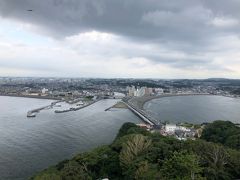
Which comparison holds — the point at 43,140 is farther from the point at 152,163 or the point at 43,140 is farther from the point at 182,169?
the point at 182,169

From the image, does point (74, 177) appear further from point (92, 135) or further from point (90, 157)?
point (92, 135)

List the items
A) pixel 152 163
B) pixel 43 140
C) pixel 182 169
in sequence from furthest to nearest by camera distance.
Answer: pixel 43 140
pixel 152 163
pixel 182 169

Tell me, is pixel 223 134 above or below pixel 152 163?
below

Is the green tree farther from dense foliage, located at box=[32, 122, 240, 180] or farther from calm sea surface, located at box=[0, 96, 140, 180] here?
calm sea surface, located at box=[0, 96, 140, 180]

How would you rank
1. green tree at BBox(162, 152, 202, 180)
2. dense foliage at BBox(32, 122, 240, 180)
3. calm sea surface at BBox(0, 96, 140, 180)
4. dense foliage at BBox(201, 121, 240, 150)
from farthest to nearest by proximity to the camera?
dense foliage at BBox(201, 121, 240, 150) → calm sea surface at BBox(0, 96, 140, 180) → dense foliage at BBox(32, 122, 240, 180) → green tree at BBox(162, 152, 202, 180)

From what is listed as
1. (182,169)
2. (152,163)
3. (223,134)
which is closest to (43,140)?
(152,163)

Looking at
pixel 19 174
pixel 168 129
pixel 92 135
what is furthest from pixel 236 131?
pixel 19 174

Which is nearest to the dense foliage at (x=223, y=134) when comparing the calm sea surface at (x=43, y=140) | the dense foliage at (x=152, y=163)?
the dense foliage at (x=152, y=163)

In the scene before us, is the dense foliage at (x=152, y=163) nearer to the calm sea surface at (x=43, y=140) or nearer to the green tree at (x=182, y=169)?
the green tree at (x=182, y=169)

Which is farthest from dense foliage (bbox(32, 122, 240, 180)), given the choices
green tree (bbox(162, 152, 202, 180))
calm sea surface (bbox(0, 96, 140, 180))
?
calm sea surface (bbox(0, 96, 140, 180))
